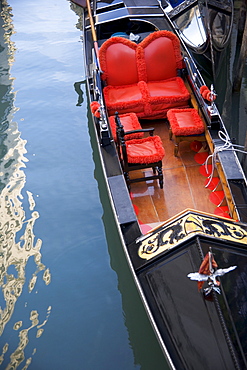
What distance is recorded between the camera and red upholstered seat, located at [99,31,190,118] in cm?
361

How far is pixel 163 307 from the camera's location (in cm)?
202

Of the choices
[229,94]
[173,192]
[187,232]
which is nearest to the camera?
[187,232]

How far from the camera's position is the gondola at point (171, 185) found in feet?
6.28

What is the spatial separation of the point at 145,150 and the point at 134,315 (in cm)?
108

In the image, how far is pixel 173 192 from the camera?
3.02 metres

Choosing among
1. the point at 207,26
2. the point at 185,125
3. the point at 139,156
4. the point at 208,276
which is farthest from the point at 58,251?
the point at 207,26

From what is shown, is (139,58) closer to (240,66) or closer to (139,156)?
(139,156)

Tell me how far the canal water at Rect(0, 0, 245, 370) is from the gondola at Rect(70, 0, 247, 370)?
0.53m

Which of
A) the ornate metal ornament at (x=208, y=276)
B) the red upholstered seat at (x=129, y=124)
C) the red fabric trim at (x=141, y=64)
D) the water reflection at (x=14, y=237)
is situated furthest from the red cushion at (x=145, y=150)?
the ornate metal ornament at (x=208, y=276)

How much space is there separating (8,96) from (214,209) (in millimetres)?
3408

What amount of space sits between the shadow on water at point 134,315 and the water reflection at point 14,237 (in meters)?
0.48

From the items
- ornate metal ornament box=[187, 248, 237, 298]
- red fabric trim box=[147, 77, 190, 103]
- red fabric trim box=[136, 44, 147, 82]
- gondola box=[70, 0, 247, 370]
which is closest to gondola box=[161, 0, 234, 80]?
gondola box=[70, 0, 247, 370]

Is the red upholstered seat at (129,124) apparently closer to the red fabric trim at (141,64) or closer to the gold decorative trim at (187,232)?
the red fabric trim at (141,64)

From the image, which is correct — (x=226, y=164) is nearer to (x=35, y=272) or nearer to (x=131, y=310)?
(x=131, y=310)
